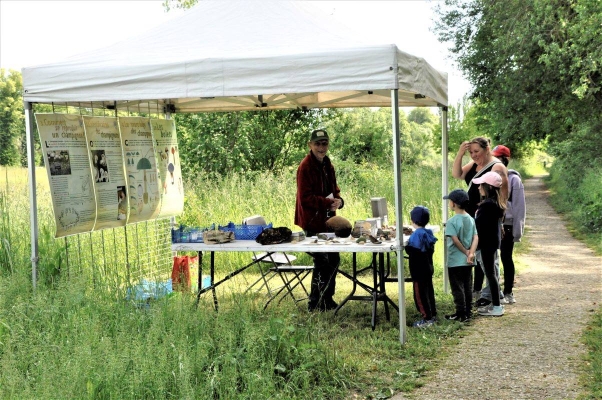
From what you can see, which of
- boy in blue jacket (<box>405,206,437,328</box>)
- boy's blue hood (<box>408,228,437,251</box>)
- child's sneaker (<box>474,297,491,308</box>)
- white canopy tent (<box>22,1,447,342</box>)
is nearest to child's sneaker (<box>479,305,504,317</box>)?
child's sneaker (<box>474,297,491,308</box>)

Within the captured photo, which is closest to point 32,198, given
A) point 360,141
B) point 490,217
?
point 490,217

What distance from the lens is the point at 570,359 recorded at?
6297 millimetres

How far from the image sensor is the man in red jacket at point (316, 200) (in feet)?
25.8

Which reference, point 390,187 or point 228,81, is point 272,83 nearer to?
point 228,81

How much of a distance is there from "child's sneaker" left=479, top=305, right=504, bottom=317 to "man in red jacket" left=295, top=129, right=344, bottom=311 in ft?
5.43

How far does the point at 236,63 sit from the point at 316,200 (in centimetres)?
191

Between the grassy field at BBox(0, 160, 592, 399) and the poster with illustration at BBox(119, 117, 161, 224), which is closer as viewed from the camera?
the grassy field at BBox(0, 160, 592, 399)

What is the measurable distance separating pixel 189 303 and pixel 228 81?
6.28 feet

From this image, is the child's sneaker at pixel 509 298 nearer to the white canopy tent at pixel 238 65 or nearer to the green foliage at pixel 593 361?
the green foliage at pixel 593 361

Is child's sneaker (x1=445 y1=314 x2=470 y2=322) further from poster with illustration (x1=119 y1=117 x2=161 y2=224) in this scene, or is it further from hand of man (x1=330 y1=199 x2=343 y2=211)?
poster with illustration (x1=119 y1=117 x2=161 y2=224)

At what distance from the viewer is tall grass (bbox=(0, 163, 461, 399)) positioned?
4.77 m

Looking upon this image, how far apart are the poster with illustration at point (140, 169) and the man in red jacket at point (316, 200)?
1684 millimetres

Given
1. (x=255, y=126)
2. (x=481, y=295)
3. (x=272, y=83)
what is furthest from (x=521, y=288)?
(x=255, y=126)

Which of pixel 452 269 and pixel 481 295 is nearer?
pixel 452 269
